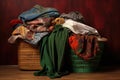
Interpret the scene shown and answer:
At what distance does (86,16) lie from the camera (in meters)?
3.05

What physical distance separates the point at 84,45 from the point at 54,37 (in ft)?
1.04

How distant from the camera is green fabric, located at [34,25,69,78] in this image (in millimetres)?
2471

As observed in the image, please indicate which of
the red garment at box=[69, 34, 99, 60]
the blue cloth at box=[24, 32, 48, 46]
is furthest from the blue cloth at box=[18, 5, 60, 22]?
the red garment at box=[69, 34, 99, 60]

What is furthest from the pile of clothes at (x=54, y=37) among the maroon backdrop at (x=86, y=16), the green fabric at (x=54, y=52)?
the maroon backdrop at (x=86, y=16)

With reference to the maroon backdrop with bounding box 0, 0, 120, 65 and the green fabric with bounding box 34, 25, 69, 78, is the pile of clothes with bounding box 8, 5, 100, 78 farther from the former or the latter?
the maroon backdrop with bounding box 0, 0, 120, 65

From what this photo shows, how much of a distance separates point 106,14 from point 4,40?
4.26ft

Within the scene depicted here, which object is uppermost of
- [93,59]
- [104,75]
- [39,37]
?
[39,37]

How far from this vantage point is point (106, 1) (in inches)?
120

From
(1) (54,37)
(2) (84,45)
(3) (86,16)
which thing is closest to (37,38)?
(1) (54,37)

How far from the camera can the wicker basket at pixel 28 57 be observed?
2.64 meters

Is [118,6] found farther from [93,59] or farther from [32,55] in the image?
[32,55]

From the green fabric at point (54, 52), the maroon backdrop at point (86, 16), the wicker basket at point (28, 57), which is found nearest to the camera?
the green fabric at point (54, 52)

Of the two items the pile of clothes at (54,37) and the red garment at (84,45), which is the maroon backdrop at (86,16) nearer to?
the pile of clothes at (54,37)

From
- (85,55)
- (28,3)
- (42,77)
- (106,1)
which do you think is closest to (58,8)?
(28,3)
